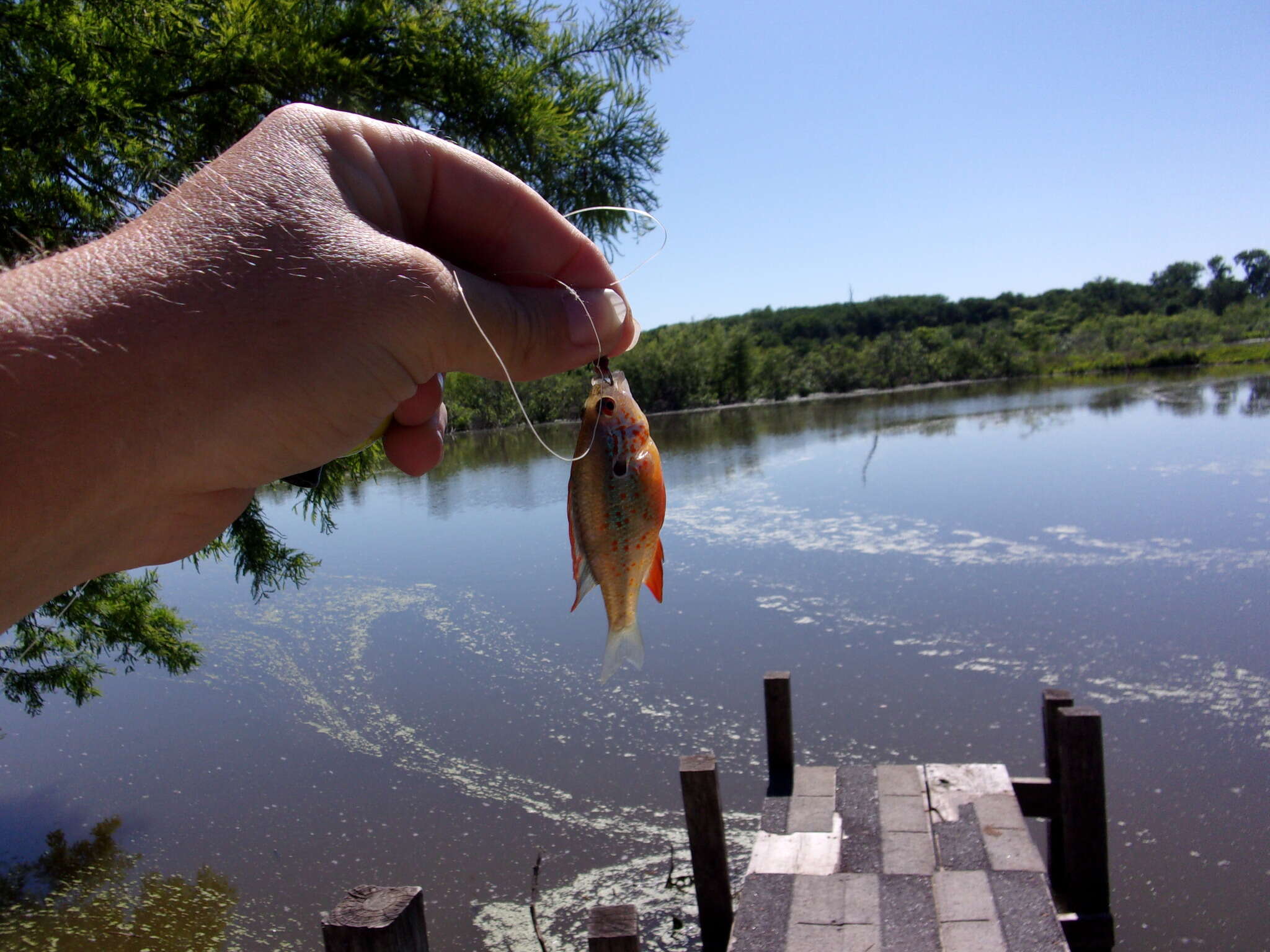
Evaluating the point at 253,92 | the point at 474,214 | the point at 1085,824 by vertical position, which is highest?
the point at 253,92

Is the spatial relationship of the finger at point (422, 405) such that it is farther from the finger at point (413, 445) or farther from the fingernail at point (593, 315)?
the fingernail at point (593, 315)

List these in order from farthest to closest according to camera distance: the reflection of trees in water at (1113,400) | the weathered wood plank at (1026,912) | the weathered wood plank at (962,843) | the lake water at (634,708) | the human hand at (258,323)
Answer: the reflection of trees in water at (1113,400) < the lake water at (634,708) < the weathered wood plank at (962,843) < the weathered wood plank at (1026,912) < the human hand at (258,323)

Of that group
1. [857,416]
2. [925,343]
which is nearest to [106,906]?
[857,416]

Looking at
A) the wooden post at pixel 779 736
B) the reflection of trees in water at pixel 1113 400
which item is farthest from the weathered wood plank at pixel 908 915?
the reflection of trees in water at pixel 1113 400

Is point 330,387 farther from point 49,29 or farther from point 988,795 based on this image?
point 988,795

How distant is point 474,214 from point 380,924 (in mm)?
1825

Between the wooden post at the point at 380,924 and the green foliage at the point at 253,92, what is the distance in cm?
370

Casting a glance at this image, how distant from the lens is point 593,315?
70.1 inches

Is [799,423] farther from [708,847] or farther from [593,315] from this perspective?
[593,315]

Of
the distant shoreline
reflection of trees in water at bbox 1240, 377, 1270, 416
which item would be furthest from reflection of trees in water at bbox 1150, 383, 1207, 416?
the distant shoreline

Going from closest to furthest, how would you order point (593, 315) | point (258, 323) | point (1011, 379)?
point (258, 323) < point (593, 315) < point (1011, 379)

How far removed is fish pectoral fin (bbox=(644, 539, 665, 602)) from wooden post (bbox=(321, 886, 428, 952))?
105 centimetres

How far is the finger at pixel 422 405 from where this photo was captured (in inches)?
70.9

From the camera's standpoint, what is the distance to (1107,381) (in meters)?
60.3
